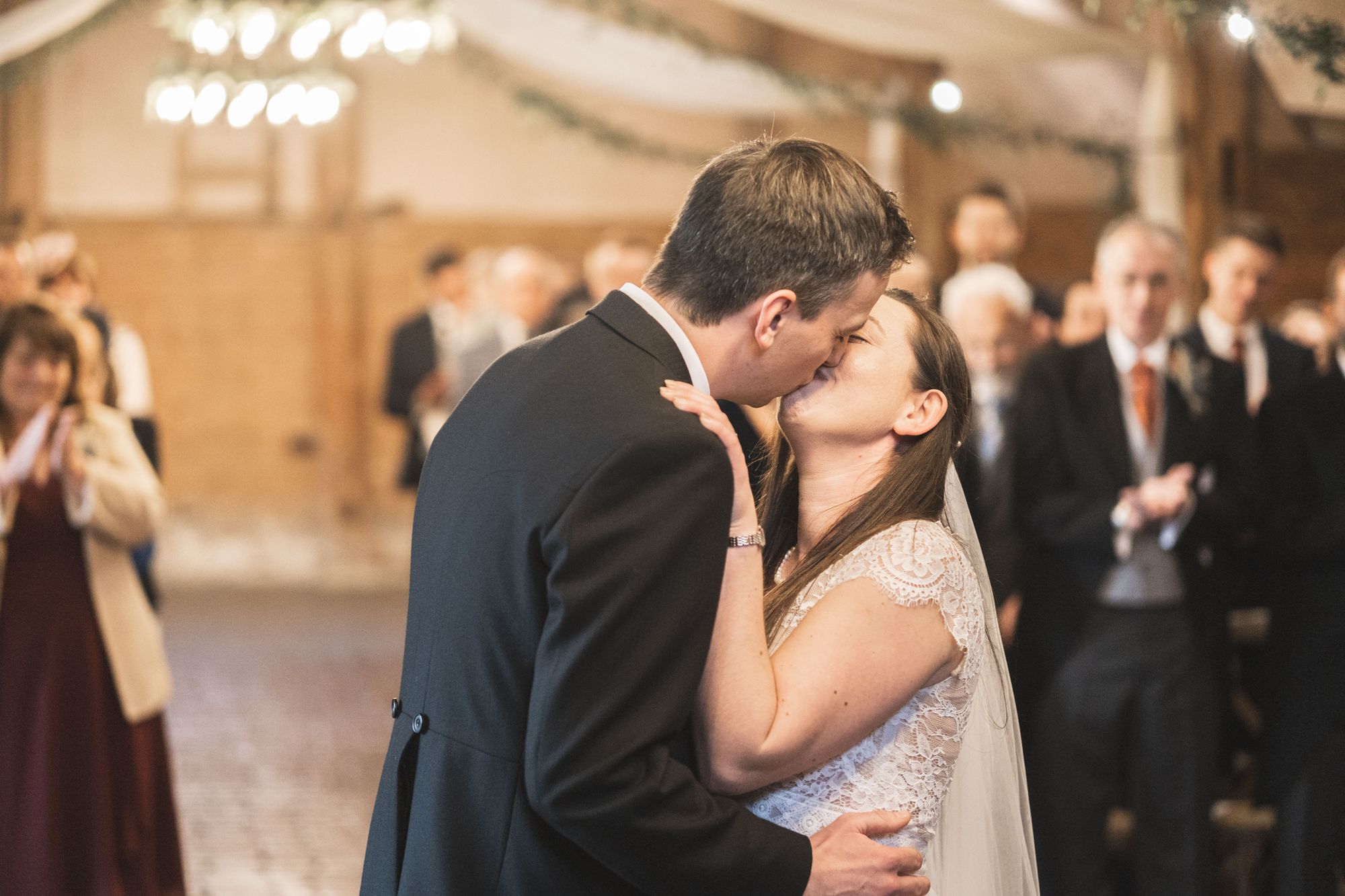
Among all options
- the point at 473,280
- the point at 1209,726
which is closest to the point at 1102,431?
the point at 1209,726

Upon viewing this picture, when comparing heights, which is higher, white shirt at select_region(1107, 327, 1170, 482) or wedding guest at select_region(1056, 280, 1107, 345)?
wedding guest at select_region(1056, 280, 1107, 345)

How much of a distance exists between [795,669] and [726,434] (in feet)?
1.15

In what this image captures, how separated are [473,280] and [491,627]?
24.5 ft

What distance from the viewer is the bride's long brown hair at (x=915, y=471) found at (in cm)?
206

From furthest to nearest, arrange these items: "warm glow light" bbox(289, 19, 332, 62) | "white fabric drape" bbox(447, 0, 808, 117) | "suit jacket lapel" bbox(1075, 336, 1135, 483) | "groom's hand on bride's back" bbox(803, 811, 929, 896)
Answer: "white fabric drape" bbox(447, 0, 808, 117), "warm glow light" bbox(289, 19, 332, 62), "suit jacket lapel" bbox(1075, 336, 1135, 483), "groom's hand on bride's back" bbox(803, 811, 929, 896)

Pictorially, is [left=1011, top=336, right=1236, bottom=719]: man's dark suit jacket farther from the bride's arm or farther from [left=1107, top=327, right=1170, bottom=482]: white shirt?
the bride's arm

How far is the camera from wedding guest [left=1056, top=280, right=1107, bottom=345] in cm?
539

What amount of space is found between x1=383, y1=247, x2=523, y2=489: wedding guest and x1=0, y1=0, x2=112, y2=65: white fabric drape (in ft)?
7.32

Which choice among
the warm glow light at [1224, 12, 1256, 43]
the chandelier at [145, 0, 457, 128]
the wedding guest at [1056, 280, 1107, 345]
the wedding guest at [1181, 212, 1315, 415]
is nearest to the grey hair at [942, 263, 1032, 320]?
the wedding guest at [1056, 280, 1107, 345]

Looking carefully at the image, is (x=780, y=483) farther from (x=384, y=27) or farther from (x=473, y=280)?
(x=473, y=280)

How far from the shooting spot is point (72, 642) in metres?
3.91

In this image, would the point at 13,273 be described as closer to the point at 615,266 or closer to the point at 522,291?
the point at 522,291

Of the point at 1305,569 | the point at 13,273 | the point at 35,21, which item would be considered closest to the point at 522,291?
the point at 13,273

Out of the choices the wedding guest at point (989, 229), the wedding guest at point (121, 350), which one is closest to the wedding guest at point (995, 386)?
the wedding guest at point (989, 229)
